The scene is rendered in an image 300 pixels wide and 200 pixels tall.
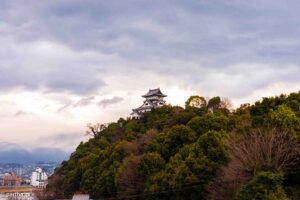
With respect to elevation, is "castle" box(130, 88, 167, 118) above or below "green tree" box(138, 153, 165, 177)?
above

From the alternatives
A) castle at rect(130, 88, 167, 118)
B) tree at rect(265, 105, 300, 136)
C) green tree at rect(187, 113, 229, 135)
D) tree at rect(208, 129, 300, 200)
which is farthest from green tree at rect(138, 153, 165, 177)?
castle at rect(130, 88, 167, 118)

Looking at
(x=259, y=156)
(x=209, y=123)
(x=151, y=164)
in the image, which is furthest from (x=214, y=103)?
(x=259, y=156)

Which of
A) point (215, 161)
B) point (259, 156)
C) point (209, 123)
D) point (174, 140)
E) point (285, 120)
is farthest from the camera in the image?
point (174, 140)

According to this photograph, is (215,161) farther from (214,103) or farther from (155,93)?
(155,93)

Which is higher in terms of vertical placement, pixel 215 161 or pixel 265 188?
pixel 215 161

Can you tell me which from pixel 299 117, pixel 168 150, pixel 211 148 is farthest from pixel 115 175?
pixel 299 117

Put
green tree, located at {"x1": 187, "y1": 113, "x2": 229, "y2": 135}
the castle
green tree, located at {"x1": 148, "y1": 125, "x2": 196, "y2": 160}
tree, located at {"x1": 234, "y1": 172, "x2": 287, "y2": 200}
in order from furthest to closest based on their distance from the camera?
the castle → green tree, located at {"x1": 148, "y1": 125, "x2": 196, "y2": 160} → green tree, located at {"x1": 187, "y1": 113, "x2": 229, "y2": 135} → tree, located at {"x1": 234, "y1": 172, "x2": 287, "y2": 200}

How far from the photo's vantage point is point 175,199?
86.3 feet

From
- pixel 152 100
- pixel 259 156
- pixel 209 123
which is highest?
pixel 152 100

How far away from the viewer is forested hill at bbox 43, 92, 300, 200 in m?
20.2

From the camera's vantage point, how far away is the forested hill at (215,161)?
20.2 meters

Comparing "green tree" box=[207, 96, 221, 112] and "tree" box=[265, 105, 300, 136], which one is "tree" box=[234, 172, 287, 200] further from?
"green tree" box=[207, 96, 221, 112]

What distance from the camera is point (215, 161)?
24734 mm

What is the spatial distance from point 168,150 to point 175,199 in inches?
232
